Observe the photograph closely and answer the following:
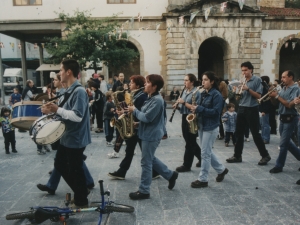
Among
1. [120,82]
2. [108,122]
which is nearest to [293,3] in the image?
[120,82]

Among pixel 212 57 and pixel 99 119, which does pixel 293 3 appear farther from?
pixel 99 119

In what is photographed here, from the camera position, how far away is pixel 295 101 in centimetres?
489

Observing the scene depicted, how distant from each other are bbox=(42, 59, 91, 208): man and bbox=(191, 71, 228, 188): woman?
1.79 meters

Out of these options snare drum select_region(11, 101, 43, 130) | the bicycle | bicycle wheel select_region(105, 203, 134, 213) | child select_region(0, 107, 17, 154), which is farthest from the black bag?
child select_region(0, 107, 17, 154)

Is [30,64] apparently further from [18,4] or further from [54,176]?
[54,176]

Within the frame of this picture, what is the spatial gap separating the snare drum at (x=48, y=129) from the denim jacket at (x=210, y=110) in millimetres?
2124

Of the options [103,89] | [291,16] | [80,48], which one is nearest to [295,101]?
[103,89]

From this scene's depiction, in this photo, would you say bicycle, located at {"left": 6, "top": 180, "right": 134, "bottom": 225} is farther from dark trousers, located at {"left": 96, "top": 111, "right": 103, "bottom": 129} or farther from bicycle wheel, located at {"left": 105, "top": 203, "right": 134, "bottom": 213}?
dark trousers, located at {"left": 96, "top": 111, "right": 103, "bottom": 129}

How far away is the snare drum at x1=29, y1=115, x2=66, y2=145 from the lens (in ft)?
Answer: 11.1

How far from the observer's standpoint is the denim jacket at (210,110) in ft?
14.7

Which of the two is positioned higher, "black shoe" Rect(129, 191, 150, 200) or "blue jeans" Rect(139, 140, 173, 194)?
"blue jeans" Rect(139, 140, 173, 194)

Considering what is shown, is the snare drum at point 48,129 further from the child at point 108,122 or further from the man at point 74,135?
the child at point 108,122

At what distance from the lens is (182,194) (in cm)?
445

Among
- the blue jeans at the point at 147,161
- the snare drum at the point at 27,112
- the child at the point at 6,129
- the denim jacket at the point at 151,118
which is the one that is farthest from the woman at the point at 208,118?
the child at the point at 6,129
